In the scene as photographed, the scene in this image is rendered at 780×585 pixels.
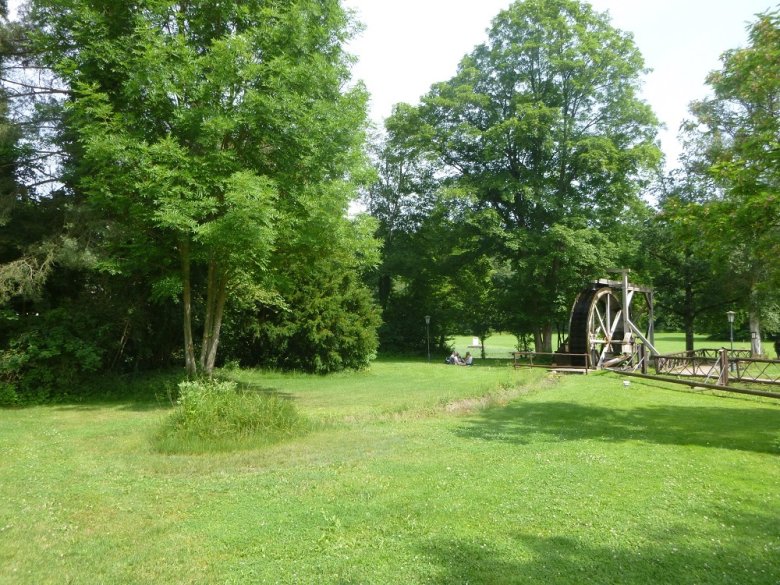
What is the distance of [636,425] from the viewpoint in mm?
10438

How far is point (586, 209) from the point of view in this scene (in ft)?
93.3

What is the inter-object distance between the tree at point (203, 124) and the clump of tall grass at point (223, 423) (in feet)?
12.1

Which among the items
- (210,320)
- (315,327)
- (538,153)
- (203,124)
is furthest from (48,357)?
(538,153)

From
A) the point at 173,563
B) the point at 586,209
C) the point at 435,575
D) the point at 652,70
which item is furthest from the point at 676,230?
the point at 652,70

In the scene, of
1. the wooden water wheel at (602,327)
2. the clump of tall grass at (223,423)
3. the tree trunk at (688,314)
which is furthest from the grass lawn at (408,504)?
the tree trunk at (688,314)

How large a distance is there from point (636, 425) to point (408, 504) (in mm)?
6543

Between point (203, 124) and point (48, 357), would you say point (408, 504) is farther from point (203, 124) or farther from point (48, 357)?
point (48, 357)

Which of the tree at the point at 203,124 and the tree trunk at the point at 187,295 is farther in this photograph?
the tree trunk at the point at 187,295

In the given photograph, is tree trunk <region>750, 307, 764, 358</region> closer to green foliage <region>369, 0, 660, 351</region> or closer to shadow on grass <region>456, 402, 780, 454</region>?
green foliage <region>369, 0, 660, 351</region>

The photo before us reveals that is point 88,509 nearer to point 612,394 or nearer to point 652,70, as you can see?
point 612,394

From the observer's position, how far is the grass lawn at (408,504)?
4336 millimetres

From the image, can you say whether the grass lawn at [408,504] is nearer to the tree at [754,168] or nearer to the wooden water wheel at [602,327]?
the tree at [754,168]

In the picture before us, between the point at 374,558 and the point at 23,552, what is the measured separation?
3.07m

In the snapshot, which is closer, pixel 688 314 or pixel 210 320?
pixel 210 320
